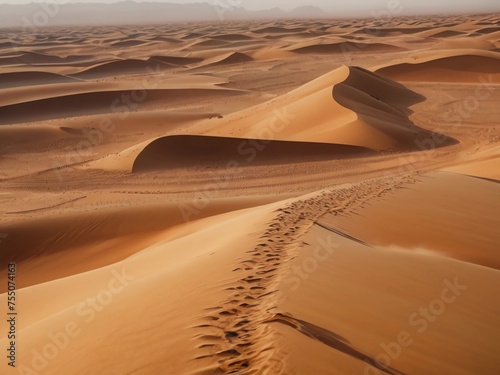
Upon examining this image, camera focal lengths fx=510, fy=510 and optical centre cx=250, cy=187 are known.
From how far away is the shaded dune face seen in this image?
16297 millimetres

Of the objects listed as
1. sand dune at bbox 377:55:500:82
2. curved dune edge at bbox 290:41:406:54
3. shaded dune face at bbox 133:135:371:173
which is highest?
curved dune edge at bbox 290:41:406:54

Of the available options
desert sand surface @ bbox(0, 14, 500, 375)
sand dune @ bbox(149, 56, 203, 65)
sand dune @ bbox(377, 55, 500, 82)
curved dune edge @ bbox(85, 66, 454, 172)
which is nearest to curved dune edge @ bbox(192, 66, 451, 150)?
curved dune edge @ bbox(85, 66, 454, 172)

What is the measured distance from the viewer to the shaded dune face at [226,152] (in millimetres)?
16297

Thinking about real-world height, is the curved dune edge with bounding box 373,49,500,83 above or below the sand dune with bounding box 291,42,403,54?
below

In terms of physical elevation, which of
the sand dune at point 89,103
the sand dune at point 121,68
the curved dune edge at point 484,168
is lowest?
the curved dune edge at point 484,168

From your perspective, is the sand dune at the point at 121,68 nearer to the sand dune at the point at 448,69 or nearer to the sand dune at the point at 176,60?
the sand dune at the point at 176,60

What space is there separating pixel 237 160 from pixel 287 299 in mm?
12102

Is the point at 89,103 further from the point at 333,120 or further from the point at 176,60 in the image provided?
the point at 176,60

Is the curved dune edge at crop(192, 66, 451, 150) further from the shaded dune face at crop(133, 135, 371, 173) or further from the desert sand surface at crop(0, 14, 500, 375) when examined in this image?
the shaded dune face at crop(133, 135, 371, 173)

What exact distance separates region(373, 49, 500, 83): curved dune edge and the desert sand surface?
5.41 metres

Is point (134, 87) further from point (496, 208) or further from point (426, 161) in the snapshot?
point (496, 208)

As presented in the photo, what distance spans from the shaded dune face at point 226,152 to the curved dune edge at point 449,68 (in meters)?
18.1

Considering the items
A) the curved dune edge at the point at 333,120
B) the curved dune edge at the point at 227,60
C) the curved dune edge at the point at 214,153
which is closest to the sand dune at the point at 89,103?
the curved dune edge at the point at 333,120

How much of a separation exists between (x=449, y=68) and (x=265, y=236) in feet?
99.9
